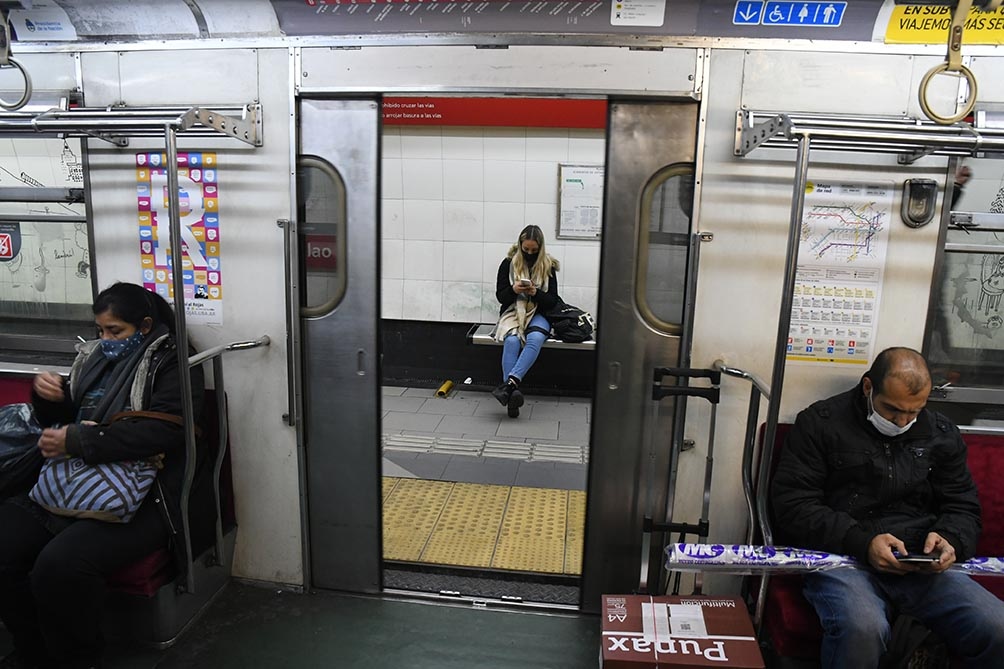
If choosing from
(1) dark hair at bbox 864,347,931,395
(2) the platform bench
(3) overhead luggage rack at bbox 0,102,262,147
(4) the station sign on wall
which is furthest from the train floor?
(4) the station sign on wall

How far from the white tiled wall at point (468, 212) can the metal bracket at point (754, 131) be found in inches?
144

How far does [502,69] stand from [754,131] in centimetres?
106

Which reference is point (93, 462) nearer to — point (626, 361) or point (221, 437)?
point (221, 437)

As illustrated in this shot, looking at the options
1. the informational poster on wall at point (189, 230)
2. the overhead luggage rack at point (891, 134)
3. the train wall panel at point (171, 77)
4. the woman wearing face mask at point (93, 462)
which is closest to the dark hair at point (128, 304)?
the woman wearing face mask at point (93, 462)

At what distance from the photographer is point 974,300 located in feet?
8.85

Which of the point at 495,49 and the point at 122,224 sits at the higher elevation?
the point at 495,49

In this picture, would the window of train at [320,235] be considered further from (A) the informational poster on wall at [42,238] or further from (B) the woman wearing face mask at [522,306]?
(B) the woman wearing face mask at [522,306]

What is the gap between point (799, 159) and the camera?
1989 millimetres

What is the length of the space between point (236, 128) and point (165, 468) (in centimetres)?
148

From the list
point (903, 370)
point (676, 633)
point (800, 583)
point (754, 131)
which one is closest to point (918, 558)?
point (800, 583)

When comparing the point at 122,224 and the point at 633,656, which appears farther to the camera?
the point at 122,224

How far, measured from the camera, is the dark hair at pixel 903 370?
2.23m

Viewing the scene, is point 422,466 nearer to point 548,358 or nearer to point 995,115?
point 548,358

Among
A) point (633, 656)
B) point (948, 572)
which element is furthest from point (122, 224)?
point (948, 572)
